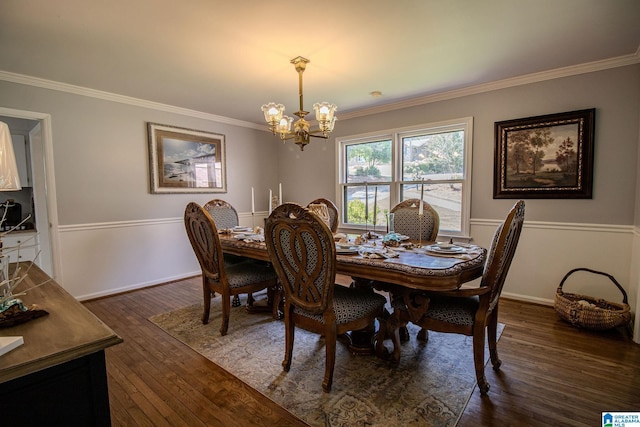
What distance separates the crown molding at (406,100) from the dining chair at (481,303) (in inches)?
83.7

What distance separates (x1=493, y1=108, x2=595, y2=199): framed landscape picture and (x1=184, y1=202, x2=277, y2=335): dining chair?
278 cm

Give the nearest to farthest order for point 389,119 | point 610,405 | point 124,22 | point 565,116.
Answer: point 610,405, point 124,22, point 565,116, point 389,119

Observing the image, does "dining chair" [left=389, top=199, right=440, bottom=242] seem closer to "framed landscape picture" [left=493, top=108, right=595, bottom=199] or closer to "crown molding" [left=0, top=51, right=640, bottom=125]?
"framed landscape picture" [left=493, top=108, right=595, bottom=199]

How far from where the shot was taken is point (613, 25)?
85.0 inches

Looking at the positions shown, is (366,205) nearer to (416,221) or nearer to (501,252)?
(416,221)

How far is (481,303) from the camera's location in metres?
1.79

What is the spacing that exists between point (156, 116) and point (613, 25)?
4.63 meters

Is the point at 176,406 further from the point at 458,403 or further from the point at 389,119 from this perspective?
the point at 389,119

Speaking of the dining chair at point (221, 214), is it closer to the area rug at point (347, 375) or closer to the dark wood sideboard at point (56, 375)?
the area rug at point (347, 375)

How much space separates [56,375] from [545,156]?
13.0 ft

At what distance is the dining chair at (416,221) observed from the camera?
9.53ft

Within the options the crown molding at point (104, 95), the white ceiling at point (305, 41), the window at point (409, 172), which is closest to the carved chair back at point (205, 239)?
the white ceiling at point (305, 41)

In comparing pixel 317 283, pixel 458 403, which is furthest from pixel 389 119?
pixel 458 403

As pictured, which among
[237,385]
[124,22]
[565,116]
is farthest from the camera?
[565,116]
